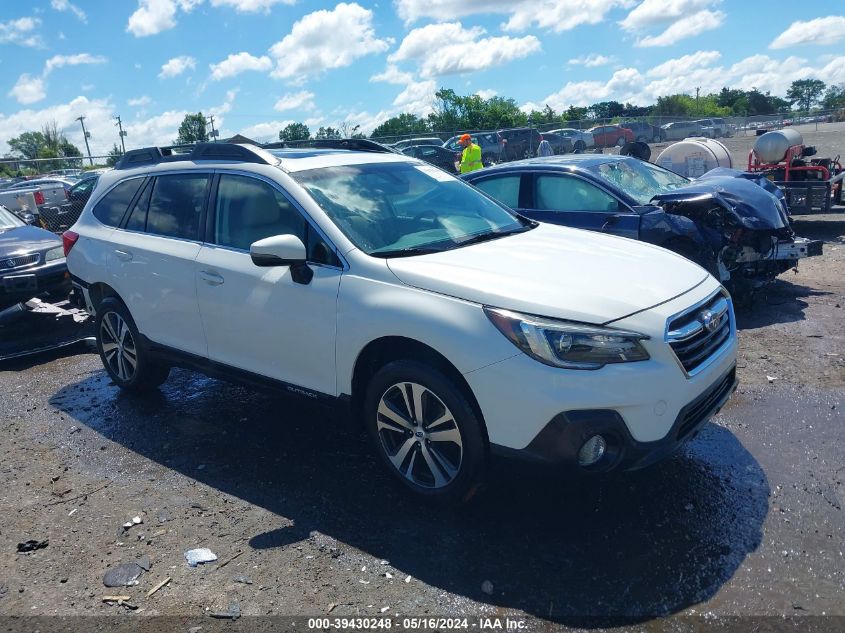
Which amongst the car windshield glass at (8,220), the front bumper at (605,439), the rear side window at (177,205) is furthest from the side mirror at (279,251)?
the car windshield glass at (8,220)

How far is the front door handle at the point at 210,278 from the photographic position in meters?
4.48

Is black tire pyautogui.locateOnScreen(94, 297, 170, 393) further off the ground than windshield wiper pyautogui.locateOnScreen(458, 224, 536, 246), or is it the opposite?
windshield wiper pyautogui.locateOnScreen(458, 224, 536, 246)

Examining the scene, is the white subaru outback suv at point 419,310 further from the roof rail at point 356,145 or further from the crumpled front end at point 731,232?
the crumpled front end at point 731,232

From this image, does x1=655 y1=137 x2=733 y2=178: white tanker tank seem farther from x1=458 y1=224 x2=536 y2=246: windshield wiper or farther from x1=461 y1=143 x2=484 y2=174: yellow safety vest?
x1=458 y1=224 x2=536 y2=246: windshield wiper

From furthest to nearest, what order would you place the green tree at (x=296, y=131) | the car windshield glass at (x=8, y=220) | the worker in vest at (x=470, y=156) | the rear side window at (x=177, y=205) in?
the green tree at (x=296, y=131) → the worker in vest at (x=470, y=156) → the car windshield glass at (x=8, y=220) → the rear side window at (x=177, y=205)

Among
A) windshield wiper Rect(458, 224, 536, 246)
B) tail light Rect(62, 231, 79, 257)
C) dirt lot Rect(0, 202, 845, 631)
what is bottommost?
dirt lot Rect(0, 202, 845, 631)

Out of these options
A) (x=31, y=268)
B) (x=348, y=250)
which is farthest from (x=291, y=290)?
(x=31, y=268)

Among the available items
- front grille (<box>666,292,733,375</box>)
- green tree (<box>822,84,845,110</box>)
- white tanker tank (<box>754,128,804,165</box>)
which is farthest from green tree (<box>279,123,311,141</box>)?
green tree (<box>822,84,845,110</box>)

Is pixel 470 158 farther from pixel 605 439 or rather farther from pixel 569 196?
pixel 605 439

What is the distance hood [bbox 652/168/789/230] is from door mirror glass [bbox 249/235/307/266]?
4.57m

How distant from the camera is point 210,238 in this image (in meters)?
4.67

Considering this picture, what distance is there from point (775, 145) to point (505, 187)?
22.1ft

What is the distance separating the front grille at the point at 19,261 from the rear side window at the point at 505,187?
16.7ft

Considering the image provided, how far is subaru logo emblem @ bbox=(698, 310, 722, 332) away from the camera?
3.55 meters
